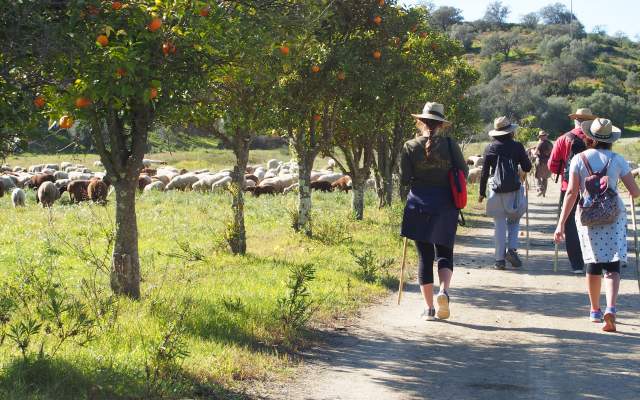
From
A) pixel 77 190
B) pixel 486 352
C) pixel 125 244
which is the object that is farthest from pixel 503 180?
pixel 77 190

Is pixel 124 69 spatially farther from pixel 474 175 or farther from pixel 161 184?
pixel 474 175

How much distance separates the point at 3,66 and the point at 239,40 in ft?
9.93

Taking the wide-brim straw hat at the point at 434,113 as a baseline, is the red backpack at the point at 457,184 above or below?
below

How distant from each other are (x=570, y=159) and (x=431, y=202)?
3360 mm

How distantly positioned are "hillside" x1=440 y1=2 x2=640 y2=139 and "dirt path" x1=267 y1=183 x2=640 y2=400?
2456cm

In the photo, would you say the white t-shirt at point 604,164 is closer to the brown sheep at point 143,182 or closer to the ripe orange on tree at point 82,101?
the ripe orange on tree at point 82,101

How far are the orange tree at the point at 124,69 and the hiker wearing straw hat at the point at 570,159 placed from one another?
4.96m

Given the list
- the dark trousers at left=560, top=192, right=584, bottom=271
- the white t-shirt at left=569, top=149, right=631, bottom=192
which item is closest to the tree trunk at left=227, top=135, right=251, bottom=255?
the dark trousers at left=560, top=192, right=584, bottom=271

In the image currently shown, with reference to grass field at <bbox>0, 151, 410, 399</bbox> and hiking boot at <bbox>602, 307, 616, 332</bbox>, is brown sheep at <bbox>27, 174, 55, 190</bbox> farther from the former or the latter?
hiking boot at <bbox>602, 307, 616, 332</bbox>

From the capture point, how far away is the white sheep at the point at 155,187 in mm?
33656

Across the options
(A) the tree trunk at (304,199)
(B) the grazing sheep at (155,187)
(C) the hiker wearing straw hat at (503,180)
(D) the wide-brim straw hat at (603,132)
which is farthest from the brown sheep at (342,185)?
(D) the wide-brim straw hat at (603,132)

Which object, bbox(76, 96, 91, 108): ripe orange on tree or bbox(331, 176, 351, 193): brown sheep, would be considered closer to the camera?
bbox(76, 96, 91, 108): ripe orange on tree

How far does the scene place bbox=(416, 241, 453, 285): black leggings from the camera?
8.27 metres

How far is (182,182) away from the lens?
3622 centimetres
